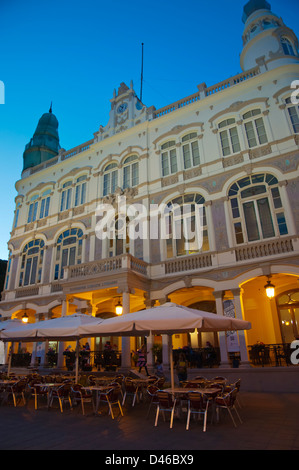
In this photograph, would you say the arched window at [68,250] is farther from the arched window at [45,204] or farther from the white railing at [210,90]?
the white railing at [210,90]

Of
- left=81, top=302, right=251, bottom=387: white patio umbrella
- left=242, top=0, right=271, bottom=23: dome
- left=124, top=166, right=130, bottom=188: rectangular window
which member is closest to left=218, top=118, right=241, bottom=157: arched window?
left=124, top=166, right=130, bottom=188: rectangular window

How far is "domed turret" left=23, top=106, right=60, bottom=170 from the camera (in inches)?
1155

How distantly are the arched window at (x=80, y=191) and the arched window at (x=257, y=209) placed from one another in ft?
36.8

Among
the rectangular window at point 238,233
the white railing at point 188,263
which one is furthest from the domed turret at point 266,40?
the white railing at point 188,263

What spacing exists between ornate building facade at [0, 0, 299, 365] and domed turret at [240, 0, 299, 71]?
76 mm

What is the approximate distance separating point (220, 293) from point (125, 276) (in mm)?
4830

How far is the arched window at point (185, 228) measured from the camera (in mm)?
16750

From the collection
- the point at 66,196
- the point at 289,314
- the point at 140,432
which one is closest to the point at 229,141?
the point at 289,314

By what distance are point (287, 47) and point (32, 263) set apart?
2294 centimetres

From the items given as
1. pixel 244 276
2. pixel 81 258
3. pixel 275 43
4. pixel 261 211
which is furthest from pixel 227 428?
pixel 275 43

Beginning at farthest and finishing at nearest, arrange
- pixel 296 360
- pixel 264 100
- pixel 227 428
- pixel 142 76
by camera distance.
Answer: pixel 142 76 < pixel 264 100 < pixel 296 360 < pixel 227 428

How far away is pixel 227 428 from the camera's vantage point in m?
6.88
